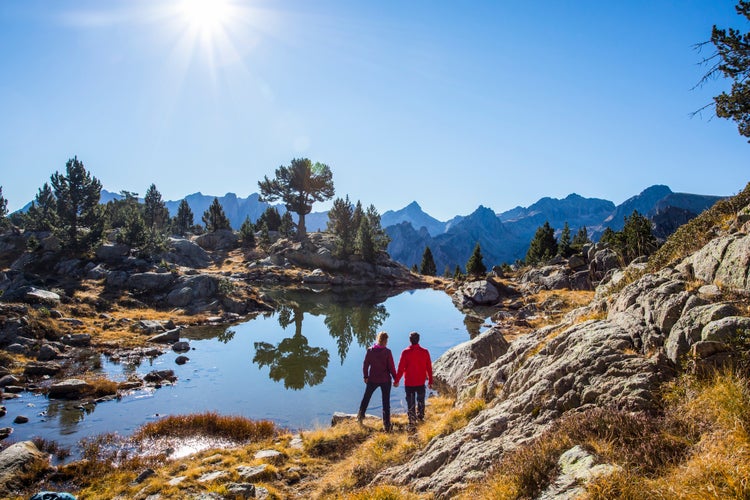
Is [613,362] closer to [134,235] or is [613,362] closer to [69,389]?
[69,389]

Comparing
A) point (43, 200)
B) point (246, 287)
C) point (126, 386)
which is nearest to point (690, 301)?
point (126, 386)

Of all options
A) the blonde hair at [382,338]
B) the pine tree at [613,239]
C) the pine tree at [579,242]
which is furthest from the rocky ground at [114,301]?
the pine tree at [613,239]

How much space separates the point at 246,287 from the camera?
160ft

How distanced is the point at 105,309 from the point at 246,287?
53.0 ft

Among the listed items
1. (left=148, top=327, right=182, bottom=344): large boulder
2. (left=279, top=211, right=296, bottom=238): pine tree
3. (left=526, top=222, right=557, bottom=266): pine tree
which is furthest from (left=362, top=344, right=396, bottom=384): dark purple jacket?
(left=279, top=211, right=296, bottom=238): pine tree

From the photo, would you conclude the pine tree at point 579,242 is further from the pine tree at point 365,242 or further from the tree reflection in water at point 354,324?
the tree reflection in water at point 354,324

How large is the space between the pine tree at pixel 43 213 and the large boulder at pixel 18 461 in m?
54.6

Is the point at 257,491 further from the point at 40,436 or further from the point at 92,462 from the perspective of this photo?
the point at 40,436

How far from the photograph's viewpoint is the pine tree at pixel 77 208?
50062 mm

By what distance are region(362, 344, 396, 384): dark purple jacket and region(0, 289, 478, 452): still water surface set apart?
4.73 m

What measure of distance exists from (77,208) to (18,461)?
5540 centimetres

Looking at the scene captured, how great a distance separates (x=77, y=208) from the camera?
2159 inches

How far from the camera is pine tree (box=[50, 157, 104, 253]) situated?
164ft

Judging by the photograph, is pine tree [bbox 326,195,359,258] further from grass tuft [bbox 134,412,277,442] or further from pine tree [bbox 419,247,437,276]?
grass tuft [bbox 134,412,277,442]
